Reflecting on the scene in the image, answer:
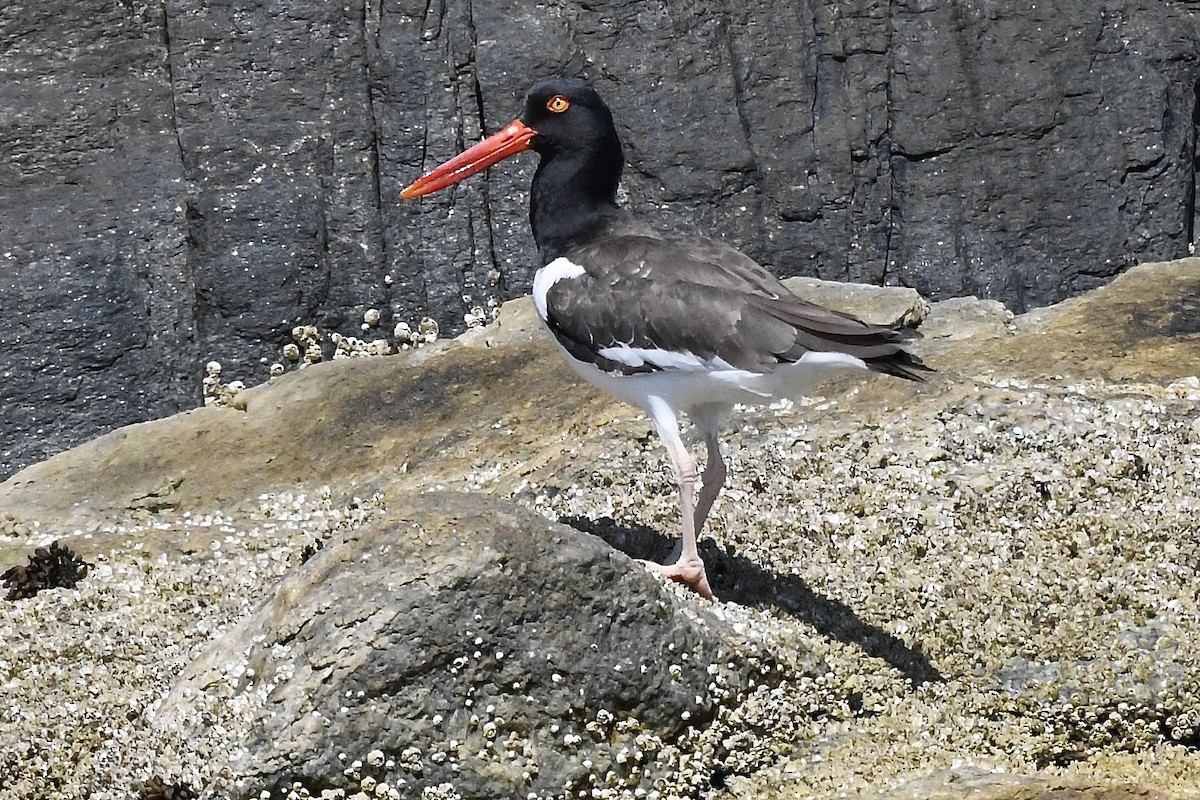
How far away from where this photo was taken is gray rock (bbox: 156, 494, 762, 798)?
528 cm

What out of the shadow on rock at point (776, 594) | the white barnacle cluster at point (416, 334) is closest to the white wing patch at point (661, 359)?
the shadow on rock at point (776, 594)

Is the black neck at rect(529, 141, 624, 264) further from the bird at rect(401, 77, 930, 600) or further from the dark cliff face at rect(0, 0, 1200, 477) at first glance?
the dark cliff face at rect(0, 0, 1200, 477)

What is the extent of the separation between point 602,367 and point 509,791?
6.60 feet

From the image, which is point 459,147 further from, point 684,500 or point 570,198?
point 684,500

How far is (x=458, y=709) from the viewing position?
5363mm

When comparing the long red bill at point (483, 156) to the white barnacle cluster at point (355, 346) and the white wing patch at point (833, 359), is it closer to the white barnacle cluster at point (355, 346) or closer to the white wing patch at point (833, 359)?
the white wing patch at point (833, 359)

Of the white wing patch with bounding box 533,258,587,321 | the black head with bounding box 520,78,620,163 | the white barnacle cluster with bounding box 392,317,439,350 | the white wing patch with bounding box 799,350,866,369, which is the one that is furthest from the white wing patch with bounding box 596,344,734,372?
the white barnacle cluster with bounding box 392,317,439,350

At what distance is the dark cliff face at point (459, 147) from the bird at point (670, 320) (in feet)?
13.3

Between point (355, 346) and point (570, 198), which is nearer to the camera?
point (570, 198)

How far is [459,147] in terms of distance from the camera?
11266 mm

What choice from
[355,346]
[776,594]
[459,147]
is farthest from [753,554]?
[459,147]

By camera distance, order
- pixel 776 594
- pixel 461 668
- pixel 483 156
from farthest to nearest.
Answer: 1. pixel 483 156
2. pixel 776 594
3. pixel 461 668

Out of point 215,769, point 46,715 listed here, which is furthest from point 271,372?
point 215,769

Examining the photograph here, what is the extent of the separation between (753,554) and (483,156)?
8.03 ft
